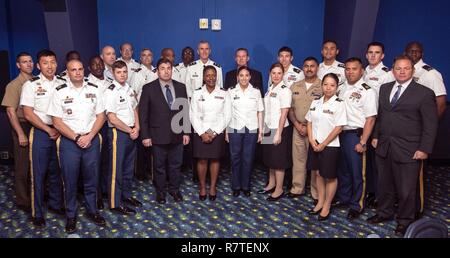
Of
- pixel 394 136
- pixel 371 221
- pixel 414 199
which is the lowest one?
pixel 371 221

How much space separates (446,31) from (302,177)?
338 cm

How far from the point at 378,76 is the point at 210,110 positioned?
1.78 m

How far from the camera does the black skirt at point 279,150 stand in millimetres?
4363

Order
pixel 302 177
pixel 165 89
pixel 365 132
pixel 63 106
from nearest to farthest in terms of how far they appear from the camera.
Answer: pixel 63 106 → pixel 365 132 → pixel 165 89 → pixel 302 177

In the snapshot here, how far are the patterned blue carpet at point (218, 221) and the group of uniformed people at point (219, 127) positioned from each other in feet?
0.38

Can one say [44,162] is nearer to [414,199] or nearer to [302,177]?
[302,177]

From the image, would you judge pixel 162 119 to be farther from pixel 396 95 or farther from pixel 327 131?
pixel 396 95

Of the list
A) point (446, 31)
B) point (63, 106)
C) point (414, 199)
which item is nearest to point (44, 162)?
point (63, 106)

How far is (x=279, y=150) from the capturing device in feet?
14.3

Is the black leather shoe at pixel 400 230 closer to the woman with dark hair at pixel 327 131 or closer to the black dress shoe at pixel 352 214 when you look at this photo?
the black dress shoe at pixel 352 214

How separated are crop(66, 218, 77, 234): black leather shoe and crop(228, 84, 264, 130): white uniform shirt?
72.4 inches

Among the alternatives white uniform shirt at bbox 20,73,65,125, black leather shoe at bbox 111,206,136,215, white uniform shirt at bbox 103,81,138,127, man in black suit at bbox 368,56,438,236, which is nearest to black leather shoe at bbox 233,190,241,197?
black leather shoe at bbox 111,206,136,215

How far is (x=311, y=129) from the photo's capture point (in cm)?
388

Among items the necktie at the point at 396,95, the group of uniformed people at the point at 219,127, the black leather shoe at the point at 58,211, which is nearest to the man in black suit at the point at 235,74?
the group of uniformed people at the point at 219,127
